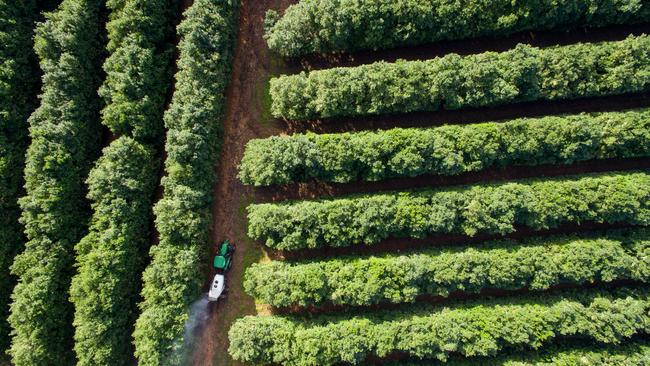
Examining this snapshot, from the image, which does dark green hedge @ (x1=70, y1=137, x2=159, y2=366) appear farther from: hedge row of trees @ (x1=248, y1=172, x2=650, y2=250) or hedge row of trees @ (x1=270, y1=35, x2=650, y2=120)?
hedge row of trees @ (x1=270, y1=35, x2=650, y2=120)

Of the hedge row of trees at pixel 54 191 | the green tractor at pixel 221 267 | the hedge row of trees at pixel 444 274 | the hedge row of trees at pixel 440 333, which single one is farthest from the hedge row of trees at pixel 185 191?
the hedge row of trees at pixel 54 191

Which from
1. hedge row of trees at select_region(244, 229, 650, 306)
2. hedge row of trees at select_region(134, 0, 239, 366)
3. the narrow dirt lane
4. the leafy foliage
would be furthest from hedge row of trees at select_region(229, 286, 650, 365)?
the leafy foliage

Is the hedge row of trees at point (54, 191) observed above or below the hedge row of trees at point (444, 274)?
above

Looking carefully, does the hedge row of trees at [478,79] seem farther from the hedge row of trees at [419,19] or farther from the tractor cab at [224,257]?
the tractor cab at [224,257]

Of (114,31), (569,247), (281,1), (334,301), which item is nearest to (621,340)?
(569,247)

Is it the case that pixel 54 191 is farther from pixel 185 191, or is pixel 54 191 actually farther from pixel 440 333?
pixel 440 333

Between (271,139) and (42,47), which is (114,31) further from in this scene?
(271,139)
